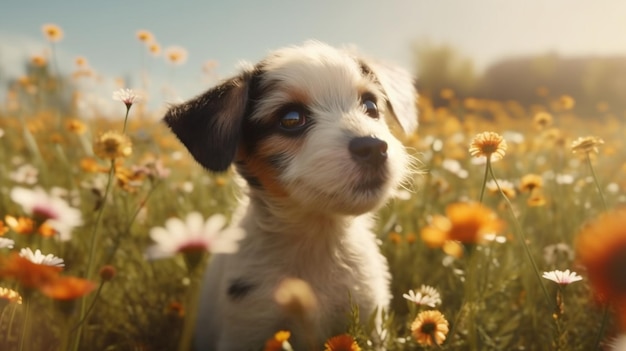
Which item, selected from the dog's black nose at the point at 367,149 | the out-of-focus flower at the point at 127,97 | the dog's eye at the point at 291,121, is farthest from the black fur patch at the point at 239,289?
the out-of-focus flower at the point at 127,97

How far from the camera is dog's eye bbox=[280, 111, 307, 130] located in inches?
108

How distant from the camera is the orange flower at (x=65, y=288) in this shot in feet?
4.02

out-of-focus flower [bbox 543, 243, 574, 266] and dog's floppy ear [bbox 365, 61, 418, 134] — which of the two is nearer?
out-of-focus flower [bbox 543, 243, 574, 266]

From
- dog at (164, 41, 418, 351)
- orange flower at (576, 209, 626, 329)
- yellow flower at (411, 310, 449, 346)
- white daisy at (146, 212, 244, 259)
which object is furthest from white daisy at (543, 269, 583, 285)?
white daisy at (146, 212, 244, 259)

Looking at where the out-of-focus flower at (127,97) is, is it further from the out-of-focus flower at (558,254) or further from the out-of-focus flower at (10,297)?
the out-of-focus flower at (558,254)

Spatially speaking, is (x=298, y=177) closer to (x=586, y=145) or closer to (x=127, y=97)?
(x=127, y=97)

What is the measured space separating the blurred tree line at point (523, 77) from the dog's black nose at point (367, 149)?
41.0 feet

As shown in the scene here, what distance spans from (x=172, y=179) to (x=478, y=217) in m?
4.19

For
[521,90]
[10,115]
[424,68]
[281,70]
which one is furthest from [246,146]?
[521,90]

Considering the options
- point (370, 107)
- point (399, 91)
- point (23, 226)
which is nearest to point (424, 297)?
point (370, 107)

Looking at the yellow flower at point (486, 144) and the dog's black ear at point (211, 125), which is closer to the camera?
the yellow flower at point (486, 144)

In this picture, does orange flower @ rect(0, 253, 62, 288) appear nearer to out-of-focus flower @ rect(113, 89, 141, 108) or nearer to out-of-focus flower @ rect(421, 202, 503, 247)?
out-of-focus flower @ rect(421, 202, 503, 247)

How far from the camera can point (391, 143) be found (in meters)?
2.67

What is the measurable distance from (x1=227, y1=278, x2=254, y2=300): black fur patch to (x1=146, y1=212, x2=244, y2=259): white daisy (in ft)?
4.88
